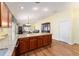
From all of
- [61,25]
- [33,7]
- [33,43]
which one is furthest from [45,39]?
[61,25]

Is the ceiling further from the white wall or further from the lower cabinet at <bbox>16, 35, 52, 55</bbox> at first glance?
the lower cabinet at <bbox>16, 35, 52, 55</bbox>

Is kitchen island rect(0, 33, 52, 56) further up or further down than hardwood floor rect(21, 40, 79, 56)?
further up

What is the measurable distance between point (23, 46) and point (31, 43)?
0.50m

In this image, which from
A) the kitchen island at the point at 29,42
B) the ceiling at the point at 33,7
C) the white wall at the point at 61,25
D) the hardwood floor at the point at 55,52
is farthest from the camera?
the white wall at the point at 61,25

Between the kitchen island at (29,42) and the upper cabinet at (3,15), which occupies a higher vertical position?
the upper cabinet at (3,15)

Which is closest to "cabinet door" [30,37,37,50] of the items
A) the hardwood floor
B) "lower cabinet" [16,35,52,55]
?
"lower cabinet" [16,35,52,55]

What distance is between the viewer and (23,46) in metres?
3.99

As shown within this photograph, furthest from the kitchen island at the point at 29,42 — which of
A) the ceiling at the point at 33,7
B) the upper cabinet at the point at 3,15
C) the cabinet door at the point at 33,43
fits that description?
the upper cabinet at the point at 3,15

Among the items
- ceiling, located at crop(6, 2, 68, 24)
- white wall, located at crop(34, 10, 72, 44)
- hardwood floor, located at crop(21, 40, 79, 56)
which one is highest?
ceiling, located at crop(6, 2, 68, 24)

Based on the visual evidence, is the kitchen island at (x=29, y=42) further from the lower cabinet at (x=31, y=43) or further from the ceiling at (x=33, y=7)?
the ceiling at (x=33, y=7)

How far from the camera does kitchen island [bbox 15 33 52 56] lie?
386cm

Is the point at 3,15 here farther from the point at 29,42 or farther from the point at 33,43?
the point at 33,43

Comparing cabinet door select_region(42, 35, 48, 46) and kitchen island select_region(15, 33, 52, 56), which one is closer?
kitchen island select_region(15, 33, 52, 56)

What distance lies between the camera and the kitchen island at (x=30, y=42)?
3.86 metres
